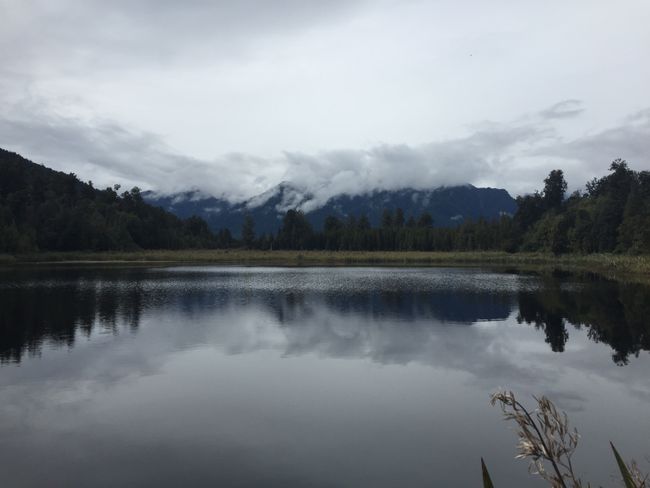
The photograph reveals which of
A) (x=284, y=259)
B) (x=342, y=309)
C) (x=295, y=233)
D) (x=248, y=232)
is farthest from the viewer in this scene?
(x=295, y=233)

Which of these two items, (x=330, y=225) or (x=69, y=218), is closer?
(x=69, y=218)

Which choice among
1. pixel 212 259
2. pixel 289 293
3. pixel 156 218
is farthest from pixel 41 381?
pixel 156 218

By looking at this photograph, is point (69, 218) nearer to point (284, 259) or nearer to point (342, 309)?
point (284, 259)

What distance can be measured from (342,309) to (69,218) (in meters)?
112

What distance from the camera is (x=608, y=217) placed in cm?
9944

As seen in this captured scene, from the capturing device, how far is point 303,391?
591 inches

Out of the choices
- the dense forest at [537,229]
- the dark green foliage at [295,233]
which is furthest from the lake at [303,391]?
the dark green foliage at [295,233]

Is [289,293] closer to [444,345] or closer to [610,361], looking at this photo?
[444,345]

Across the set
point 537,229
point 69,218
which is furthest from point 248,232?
point 537,229

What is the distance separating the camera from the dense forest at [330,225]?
343 ft

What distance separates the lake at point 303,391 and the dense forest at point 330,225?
212ft

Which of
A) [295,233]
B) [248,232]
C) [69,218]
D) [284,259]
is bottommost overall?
[284,259]

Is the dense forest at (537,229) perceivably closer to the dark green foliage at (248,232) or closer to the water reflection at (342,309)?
the dark green foliage at (248,232)

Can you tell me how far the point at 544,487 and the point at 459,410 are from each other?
160 inches
